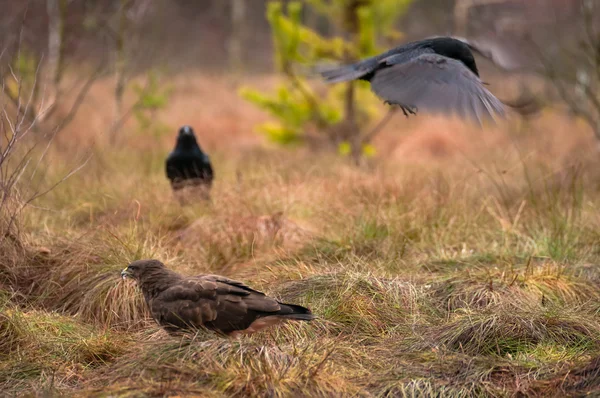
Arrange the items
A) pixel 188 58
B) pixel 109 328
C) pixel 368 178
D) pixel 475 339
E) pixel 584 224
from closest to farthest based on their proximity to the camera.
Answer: pixel 475 339 < pixel 109 328 < pixel 584 224 < pixel 368 178 < pixel 188 58

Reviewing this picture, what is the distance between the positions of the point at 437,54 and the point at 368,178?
214 centimetres

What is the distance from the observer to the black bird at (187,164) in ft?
20.4

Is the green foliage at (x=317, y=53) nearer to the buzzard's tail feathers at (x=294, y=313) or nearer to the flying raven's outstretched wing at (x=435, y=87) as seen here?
the flying raven's outstretched wing at (x=435, y=87)

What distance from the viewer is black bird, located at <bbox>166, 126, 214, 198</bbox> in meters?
6.20

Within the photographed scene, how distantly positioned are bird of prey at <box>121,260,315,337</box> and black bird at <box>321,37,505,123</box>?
1.13 m

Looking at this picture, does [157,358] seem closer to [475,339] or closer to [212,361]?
[212,361]

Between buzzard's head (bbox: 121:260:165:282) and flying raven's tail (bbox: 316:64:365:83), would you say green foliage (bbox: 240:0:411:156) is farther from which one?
buzzard's head (bbox: 121:260:165:282)

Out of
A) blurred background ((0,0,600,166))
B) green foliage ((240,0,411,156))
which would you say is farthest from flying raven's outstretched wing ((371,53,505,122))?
green foliage ((240,0,411,156))

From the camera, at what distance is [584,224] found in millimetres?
5312

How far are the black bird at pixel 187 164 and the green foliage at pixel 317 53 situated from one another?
8.04 feet

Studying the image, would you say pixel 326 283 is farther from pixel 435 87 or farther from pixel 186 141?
pixel 186 141

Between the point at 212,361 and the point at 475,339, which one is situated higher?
the point at 212,361

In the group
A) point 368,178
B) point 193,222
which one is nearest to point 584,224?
point 368,178

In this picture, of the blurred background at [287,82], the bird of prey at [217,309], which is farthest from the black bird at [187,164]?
the bird of prey at [217,309]
